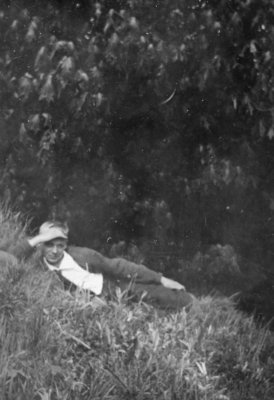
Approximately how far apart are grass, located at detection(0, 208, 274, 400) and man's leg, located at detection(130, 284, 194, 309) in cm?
17

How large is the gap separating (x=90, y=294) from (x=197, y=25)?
85.1 inches

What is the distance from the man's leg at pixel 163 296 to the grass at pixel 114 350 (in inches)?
6.7

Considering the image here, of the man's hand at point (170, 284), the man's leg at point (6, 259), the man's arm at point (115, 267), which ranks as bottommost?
the man's hand at point (170, 284)

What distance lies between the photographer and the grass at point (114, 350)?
4.34 metres

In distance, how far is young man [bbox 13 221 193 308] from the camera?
5.76 meters

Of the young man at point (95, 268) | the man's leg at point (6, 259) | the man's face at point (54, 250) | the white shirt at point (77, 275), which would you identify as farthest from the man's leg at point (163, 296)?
the man's leg at point (6, 259)

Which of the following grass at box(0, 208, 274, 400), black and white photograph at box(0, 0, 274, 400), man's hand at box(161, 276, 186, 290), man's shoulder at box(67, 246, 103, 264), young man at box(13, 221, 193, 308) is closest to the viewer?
grass at box(0, 208, 274, 400)

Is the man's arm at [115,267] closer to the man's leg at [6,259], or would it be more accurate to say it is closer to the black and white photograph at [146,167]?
the black and white photograph at [146,167]

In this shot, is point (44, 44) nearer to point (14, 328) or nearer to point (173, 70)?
point (173, 70)

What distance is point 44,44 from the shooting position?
582 cm

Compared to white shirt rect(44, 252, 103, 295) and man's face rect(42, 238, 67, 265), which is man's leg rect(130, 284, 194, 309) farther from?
man's face rect(42, 238, 67, 265)

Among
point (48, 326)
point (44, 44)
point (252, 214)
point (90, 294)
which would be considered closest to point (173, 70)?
point (44, 44)

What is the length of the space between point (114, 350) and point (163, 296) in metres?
1.27

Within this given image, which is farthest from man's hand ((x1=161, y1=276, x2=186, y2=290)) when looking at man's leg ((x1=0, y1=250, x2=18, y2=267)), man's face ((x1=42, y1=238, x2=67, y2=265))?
man's leg ((x1=0, y1=250, x2=18, y2=267))
